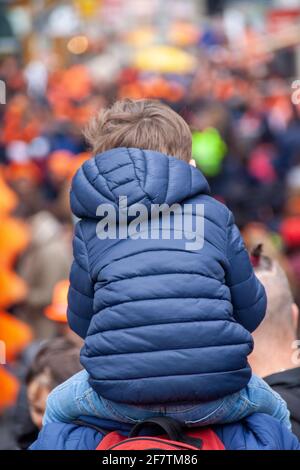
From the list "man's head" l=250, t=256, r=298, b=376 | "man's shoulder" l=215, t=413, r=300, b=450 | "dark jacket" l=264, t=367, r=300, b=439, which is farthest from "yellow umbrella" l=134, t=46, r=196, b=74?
"man's shoulder" l=215, t=413, r=300, b=450

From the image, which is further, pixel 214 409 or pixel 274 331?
pixel 274 331

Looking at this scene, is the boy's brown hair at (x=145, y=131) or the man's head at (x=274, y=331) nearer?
the boy's brown hair at (x=145, y=131)

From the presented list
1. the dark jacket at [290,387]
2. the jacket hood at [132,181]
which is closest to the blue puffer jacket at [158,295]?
the jacket hood at [132,181]

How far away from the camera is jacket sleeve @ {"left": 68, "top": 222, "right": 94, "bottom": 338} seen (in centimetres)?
285

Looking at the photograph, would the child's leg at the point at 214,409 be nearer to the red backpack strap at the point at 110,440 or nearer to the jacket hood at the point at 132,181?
the red backpack strap at the point at 110,440

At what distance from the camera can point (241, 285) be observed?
2.84 meters

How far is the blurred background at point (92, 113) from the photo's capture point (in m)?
7.08

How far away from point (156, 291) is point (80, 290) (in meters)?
0.27

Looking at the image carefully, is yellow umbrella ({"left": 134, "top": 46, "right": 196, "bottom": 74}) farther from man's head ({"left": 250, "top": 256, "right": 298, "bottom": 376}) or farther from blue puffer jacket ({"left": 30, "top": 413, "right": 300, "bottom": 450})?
blue puffer jacket ({"left": 30, "top": 413, "right": 300, "bottom": 450})

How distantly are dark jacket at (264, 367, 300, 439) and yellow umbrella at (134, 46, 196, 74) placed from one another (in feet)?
41.1

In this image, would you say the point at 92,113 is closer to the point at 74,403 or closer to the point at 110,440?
the point at 74,403

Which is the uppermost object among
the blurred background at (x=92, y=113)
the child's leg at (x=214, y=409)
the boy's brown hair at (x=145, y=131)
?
the blurred background at (x=92, y=113)

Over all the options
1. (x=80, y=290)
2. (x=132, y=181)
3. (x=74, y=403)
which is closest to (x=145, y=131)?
(x=132, y=181)

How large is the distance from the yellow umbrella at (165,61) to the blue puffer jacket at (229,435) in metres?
13.1
